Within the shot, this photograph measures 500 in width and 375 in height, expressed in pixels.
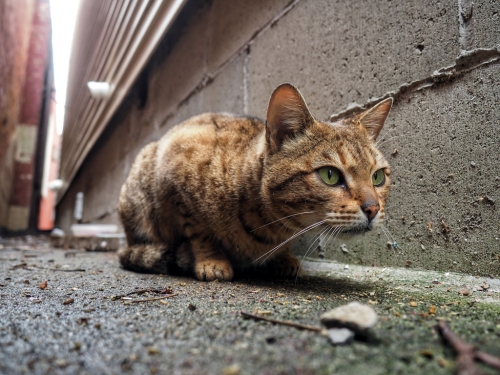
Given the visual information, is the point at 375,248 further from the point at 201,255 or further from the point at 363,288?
the point at 201,255

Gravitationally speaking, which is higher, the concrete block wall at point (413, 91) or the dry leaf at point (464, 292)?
the concrete block wall at point (413, 91)

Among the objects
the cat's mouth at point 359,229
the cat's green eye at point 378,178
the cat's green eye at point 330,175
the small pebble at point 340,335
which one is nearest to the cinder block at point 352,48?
the cat's green eye at point 378,178

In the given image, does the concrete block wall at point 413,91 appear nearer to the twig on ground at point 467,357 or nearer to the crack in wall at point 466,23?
the crack in wall at point 466,23

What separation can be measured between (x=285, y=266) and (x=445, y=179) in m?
0.84

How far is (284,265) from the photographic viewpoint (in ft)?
6.53

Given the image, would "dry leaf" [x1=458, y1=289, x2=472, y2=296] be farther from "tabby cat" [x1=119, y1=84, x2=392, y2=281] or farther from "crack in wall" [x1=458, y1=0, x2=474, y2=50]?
"crack in wall" [x1=458, y1=0, x2=474, y2=50]

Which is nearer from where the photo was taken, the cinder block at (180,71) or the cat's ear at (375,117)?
the cat's ear at (375,117)

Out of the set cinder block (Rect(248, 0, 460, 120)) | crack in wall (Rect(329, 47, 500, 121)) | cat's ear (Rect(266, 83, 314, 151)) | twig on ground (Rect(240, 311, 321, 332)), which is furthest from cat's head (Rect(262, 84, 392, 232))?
twig on ground (Rect(240, 311, 321, 332))

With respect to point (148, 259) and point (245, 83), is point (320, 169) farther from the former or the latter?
point (245, 83)

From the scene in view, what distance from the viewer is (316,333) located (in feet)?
2.96

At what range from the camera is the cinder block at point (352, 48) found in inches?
64.4

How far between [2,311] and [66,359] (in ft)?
1.82

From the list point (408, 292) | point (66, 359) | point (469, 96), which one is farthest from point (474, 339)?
point (469, 96)

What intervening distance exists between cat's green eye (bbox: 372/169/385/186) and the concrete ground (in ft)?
1.37
